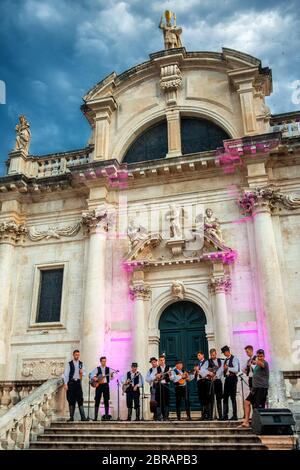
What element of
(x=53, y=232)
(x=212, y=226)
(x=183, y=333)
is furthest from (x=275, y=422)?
(x=53, y=232)

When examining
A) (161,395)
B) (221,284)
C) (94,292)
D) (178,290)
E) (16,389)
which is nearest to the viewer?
(161,395)

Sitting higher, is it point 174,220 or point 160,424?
point 174,220

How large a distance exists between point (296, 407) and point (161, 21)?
622 inches

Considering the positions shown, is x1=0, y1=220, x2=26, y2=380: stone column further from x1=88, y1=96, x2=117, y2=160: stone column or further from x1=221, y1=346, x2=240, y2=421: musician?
x1=221, y1=346, x2=240, y2=421: musician

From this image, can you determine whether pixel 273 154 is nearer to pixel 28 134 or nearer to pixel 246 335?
pixel 246 335

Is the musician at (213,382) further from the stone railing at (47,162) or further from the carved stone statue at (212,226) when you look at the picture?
the stone railing at (47,162)

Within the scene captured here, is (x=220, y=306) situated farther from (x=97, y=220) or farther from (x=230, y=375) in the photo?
(x=97, y=220)

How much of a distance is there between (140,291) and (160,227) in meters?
2.37

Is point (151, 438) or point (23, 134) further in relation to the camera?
point (23, 134)

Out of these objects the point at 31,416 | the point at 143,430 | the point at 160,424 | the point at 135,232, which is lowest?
the point at 143,430

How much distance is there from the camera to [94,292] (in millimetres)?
14891

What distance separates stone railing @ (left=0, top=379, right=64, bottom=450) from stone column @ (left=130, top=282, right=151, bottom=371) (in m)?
2.71

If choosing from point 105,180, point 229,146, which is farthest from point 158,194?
point 229,146

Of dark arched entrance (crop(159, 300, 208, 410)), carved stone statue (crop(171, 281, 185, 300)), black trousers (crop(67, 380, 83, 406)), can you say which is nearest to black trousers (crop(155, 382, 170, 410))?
black trousers (crop(67, 380, 83, 406))
